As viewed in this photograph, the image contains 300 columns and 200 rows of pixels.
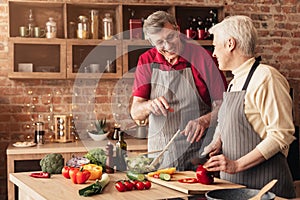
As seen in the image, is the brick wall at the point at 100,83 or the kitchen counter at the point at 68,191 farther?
the brick wall at the point at 100,83

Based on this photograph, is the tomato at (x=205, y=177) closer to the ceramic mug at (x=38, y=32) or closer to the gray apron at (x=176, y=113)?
the gray apron at (x=176, y=113)

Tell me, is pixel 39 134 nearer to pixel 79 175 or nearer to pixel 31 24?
pixel 31 24

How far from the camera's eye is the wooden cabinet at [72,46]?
5520 millimetres

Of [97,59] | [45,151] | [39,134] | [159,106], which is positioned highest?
[97,59]

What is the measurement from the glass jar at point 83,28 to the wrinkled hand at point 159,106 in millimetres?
2288

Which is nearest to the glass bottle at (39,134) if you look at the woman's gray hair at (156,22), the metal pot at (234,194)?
the woman's gray hair at (156,22)

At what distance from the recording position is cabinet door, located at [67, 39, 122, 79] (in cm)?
567

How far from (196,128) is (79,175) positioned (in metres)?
0.87

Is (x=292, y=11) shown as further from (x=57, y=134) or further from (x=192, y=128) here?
(x=192, y=128)

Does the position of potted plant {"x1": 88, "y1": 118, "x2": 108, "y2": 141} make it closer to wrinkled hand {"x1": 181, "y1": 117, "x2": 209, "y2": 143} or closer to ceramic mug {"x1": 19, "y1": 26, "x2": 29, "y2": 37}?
ceramic mug {"x1": 19, "y1": 26, "x2": 29, "y2": 37}

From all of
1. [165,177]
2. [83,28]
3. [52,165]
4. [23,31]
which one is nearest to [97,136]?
[83,28]

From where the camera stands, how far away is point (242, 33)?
2938 millimetres

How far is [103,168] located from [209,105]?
0.87 m

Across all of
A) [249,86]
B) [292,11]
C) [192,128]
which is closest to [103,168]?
[192,128]
